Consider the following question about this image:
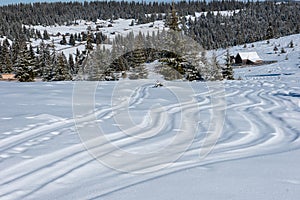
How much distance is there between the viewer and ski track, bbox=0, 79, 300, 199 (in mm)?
3197

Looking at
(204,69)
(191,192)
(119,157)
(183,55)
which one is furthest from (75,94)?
(204,69)

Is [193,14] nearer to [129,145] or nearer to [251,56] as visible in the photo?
[251,56]

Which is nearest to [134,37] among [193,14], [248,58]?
[248,58]

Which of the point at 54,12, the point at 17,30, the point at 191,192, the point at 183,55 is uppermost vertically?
the point at 54,12

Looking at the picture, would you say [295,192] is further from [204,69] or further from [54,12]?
[54,12]

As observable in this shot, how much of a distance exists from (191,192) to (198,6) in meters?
175

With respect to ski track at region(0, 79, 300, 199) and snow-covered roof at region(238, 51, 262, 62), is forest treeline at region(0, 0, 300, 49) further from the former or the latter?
ski track at region(0, 79, 300, 199)

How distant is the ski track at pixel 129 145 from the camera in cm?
320

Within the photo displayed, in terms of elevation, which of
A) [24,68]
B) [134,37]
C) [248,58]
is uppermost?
[134,37]

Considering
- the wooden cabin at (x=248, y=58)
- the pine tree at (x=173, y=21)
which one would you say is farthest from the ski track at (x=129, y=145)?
the wooden cabin at (x=248, y=58)

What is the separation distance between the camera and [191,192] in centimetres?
298

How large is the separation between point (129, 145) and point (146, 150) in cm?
31

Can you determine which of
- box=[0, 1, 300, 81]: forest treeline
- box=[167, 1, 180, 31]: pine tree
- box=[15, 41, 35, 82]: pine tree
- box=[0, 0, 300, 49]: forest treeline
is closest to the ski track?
box=[0, 1, 300, 81]: forest treeline

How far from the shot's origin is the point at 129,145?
178 inches
